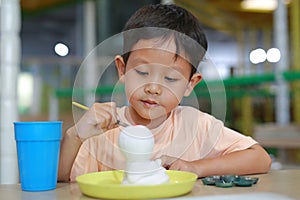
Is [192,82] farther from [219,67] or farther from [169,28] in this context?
[219,67]

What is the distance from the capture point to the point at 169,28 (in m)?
0.81

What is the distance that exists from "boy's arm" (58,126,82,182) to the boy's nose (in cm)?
16

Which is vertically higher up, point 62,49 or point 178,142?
point 62,49

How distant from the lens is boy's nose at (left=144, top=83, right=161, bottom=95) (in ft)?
2.29

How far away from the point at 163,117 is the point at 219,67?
254 millimetres

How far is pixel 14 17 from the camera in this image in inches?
61.4

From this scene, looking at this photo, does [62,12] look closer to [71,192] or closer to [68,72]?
[68,72]

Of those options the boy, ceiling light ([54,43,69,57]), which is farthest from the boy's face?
ceiling light ([54,43,69,57])

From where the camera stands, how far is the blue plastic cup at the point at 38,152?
631 mm

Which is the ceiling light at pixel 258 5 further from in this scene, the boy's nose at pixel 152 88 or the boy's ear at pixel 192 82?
the boy's nose at pixel 152 88

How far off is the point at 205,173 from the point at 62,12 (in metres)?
8.46

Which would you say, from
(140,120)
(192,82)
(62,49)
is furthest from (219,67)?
(62,49)

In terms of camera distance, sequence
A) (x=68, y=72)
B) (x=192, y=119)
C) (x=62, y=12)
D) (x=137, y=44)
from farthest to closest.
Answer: (x=62, y=12)
(x=68, y=72)
(x=192, y=119)
(x=137, y=44)

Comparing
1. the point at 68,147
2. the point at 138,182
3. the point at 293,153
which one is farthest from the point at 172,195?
the point at 293,153
